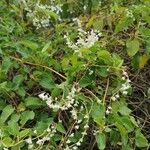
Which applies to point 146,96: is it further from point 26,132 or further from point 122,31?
point 26,132

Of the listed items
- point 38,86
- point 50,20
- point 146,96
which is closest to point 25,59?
point 38,86

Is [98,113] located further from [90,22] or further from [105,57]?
[90,22]

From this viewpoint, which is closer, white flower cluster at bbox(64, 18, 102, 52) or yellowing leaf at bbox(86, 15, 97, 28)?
white flower cluster at bbox(64, 18, 102, 52)

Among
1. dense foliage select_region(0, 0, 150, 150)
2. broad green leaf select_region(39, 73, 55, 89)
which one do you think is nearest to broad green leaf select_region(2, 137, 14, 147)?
dense foliage select_region(0, 0, 150, 150)

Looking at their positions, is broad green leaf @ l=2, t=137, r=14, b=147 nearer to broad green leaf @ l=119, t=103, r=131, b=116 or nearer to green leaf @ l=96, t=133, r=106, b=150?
green leaf @ l=96, t=133, r=106, b=150

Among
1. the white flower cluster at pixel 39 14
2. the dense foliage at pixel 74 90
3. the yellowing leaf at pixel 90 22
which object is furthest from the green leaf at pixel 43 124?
the white flower cluster at pixel 39 14

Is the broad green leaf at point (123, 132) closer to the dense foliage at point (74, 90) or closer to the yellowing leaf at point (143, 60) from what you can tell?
the dense foliage at point (74, 90)

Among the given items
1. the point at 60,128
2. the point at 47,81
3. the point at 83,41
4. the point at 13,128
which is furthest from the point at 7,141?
the point at 83,41
